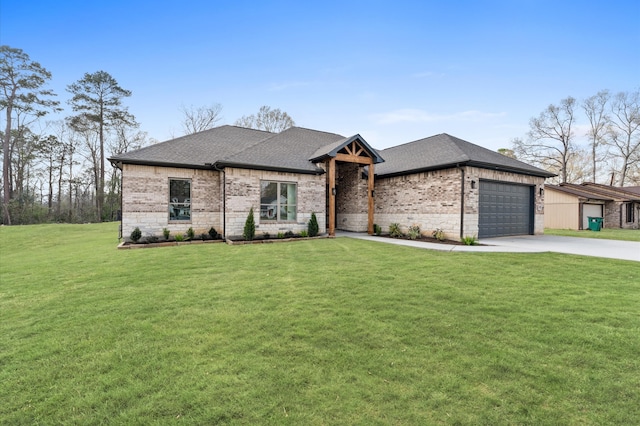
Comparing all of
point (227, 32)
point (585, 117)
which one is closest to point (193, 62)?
point (227, 32)

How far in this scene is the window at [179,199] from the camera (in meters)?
12.4

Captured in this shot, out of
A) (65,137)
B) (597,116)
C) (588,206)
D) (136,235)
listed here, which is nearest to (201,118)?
(65,137)

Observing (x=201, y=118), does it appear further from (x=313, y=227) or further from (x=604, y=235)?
(x=604, y=235)

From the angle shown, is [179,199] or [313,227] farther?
[313,227]

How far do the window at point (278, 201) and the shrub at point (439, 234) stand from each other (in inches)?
249

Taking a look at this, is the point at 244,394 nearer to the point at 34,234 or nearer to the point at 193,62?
the point at 193,62

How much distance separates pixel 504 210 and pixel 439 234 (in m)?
3.94

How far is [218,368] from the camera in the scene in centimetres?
285

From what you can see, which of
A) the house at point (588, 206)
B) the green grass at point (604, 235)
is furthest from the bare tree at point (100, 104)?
the house at point (588, 206)

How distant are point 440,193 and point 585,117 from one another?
114 feet

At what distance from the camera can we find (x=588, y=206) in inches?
888

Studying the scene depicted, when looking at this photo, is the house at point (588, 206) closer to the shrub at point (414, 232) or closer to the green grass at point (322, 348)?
the shrub at point (414, 232)

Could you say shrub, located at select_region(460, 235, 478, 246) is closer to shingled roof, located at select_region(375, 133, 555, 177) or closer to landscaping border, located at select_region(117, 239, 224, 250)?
shingled roof, located at select_region(375, 133, 555, 177)

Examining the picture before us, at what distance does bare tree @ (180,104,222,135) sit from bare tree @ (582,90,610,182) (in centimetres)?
4099
